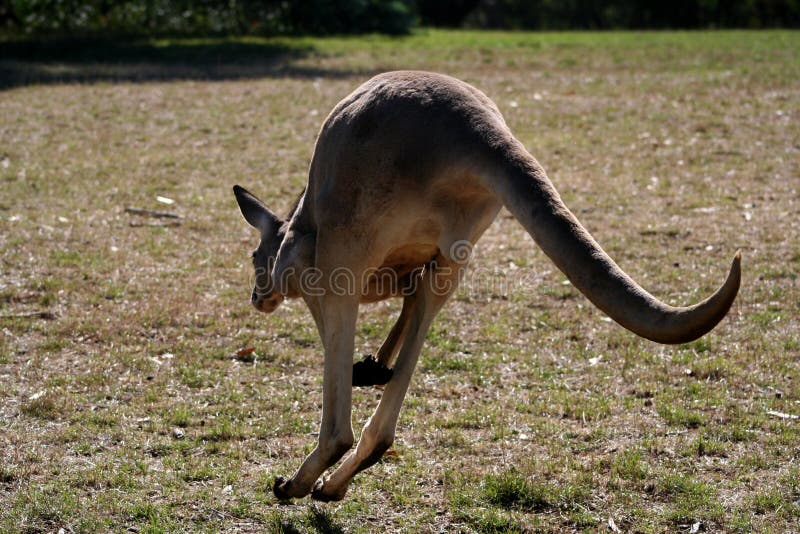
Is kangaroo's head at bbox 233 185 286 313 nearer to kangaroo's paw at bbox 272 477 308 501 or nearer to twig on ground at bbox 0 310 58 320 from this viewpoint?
kangaroo's paw at bbox 272 477 308 501

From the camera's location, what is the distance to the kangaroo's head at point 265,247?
5602 mm

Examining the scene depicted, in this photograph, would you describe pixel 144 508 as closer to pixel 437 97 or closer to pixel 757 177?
pixel 437 97

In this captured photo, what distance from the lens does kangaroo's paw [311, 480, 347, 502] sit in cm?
501

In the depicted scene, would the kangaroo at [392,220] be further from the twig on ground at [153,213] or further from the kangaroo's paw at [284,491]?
the twig on ground at [153,213]

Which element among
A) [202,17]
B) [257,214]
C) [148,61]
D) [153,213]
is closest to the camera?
[257,214]

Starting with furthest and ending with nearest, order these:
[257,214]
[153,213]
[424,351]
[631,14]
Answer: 1. [631,14]
2. [153,213]
3. [424,351]
4. [257,214]

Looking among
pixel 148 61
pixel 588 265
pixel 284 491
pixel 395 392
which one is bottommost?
pixel 284 491

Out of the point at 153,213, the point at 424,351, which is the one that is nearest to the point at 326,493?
the point at 424,351

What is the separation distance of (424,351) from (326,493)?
8.00 ft

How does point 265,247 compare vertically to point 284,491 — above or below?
above

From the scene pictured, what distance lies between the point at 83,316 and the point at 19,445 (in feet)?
7.17

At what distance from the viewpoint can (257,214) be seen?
579cm

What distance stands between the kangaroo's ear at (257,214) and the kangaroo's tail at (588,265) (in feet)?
6.58

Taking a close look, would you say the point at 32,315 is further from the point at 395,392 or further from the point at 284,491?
the point at 395,392
